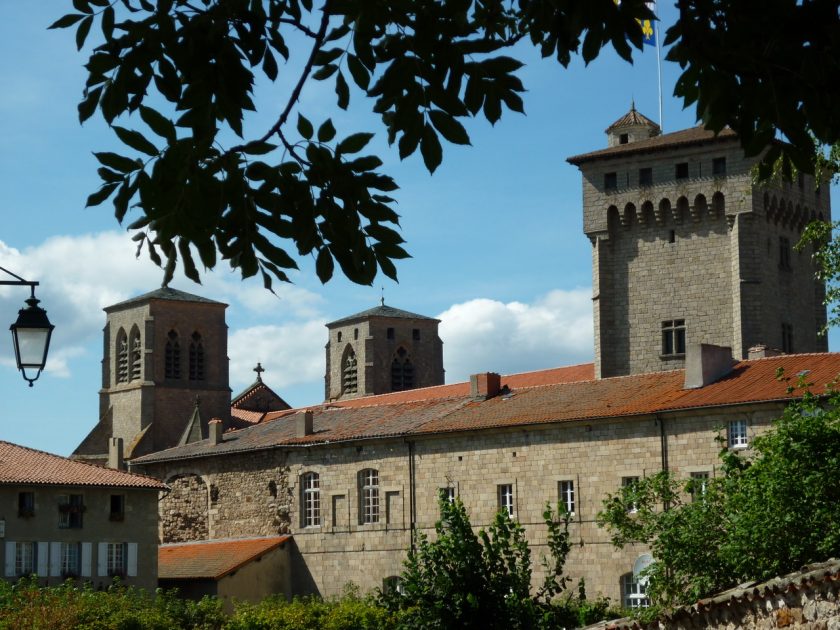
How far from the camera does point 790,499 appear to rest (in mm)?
19672

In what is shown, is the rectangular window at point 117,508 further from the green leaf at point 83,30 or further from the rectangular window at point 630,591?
the green leaf at point 83,30

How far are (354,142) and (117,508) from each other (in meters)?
39.8

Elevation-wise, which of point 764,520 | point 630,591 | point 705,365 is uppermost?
point 705,365

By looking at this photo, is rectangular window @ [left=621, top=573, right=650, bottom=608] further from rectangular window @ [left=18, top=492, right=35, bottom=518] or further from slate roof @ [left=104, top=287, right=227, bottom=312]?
slate roof @ [left=104, top=287, right=227, bottom=312]

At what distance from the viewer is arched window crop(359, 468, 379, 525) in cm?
4366

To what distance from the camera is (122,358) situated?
86.5 m

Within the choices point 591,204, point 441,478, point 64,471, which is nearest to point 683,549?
point 441,478

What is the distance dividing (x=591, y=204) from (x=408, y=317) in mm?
39224

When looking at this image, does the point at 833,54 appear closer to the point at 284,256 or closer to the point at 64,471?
the point at 284,256

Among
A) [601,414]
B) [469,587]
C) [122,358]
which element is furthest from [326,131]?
[122,358]

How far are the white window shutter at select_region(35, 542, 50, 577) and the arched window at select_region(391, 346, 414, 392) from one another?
50.8 meters

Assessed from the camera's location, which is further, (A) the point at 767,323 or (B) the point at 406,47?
(A) the point at 767,323

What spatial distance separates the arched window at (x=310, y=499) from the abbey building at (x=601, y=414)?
0.18 feet

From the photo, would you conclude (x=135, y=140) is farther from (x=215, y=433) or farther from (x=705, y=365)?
(x=215, y=433)
